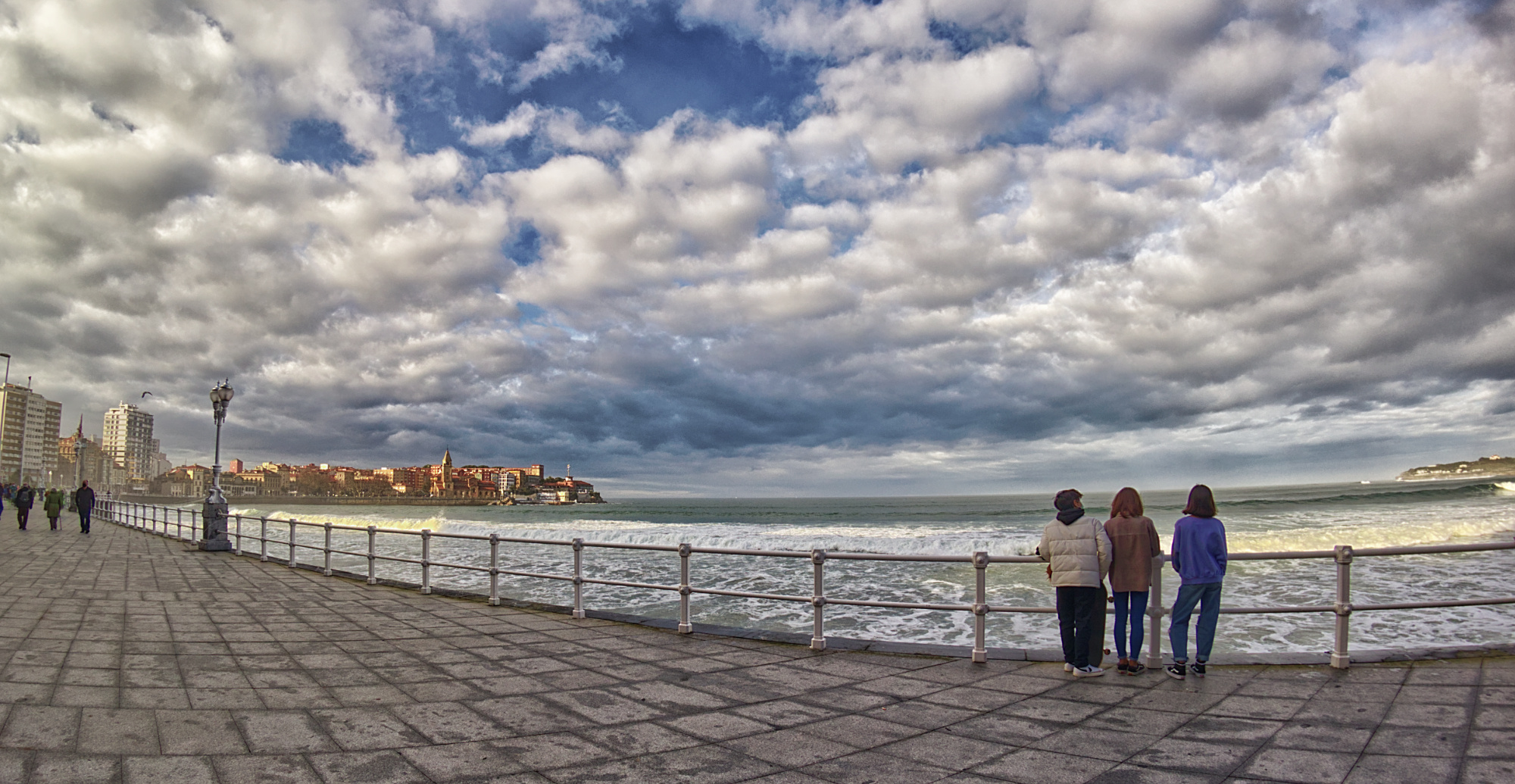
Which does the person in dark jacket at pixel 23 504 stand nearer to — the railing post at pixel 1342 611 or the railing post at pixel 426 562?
the railing post at pixel 426 562

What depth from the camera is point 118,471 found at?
183125mm

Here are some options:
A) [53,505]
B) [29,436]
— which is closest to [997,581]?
[53,505]

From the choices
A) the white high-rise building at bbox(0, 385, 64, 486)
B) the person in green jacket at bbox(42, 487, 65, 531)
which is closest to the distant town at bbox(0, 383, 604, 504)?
the white high-rise building at bbox(0, 385, 64, 486)

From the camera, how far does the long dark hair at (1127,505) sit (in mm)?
6602

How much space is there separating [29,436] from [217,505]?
662 feet

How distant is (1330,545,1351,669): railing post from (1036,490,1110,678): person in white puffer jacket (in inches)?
69.3

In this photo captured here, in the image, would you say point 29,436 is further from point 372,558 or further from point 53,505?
point 372,558

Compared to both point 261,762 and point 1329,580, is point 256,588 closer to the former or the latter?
point 261,762

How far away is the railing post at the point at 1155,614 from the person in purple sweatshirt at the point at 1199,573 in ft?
0.62

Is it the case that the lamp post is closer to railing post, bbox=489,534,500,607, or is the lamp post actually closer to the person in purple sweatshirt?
railing post, bbox=489,534,500,607

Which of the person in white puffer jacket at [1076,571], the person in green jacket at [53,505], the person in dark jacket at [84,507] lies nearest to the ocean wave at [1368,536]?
the person in white puffer jacket at [1076,571]

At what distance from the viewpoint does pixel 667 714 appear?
200 inches

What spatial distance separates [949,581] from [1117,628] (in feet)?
40.5

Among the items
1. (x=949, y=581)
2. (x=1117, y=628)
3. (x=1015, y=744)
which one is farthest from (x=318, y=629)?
(x=949, y=581)
